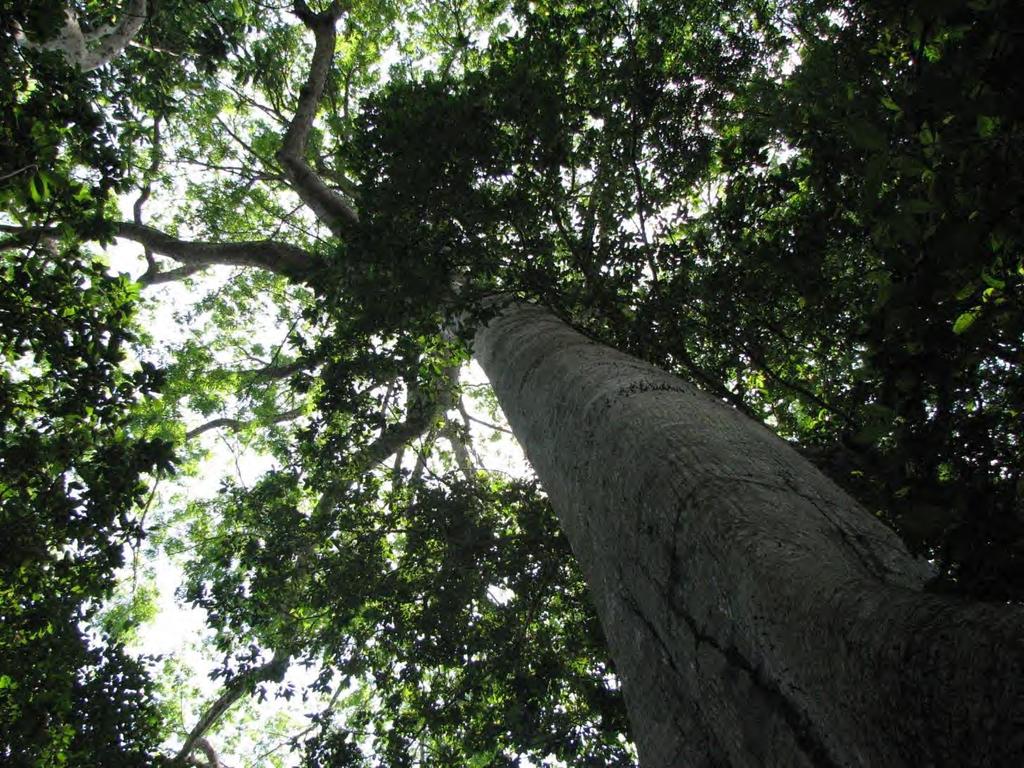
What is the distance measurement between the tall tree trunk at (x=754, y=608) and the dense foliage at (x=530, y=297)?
0.79ft

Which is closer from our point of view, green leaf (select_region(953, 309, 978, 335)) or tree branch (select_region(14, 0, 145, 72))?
green leaf (select_region(953, 309, 978, 335))

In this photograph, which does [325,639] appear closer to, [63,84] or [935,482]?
[63,84]

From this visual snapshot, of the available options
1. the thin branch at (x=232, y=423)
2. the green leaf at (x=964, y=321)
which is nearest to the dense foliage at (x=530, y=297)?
the green leaf at (x=964, y=321)

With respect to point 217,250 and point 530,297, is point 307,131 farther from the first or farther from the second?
point 530,297

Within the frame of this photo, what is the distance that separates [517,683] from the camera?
4.20 metres

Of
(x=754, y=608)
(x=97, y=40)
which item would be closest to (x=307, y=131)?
(x=97, y=40)

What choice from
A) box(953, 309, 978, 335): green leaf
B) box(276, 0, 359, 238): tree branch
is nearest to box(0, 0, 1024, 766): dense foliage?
box(953, 309, 978, 335): green leaf

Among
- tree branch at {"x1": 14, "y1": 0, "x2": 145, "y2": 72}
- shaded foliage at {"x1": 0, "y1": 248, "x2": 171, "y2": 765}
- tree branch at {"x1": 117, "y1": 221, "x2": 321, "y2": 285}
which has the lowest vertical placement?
shaded foliage at {"x1": 0, "y1": 248, "x2": 171, "y2": 765}

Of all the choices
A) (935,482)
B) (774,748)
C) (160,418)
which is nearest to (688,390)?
(935,482)

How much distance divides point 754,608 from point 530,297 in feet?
9.84

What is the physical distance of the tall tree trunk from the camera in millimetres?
856

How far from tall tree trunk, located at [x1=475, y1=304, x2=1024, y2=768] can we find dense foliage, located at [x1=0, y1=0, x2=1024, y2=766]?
242mm

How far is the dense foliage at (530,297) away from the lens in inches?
58.2

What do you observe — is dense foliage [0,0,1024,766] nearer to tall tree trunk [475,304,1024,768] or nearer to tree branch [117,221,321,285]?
tall tree trunk [475,304,1024,768]
